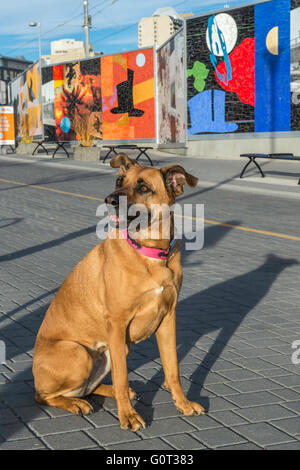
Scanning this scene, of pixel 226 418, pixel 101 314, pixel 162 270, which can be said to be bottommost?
pixel 226 418

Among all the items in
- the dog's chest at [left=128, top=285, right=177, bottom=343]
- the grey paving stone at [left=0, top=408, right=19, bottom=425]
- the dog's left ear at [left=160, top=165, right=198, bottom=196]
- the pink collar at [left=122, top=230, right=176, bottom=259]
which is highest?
the dog's left ear at [left=160, top=165, right=198, bottom=196]

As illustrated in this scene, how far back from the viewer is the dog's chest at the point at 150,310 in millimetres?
3586

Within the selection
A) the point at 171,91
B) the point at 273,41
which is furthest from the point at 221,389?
the point at 171,91

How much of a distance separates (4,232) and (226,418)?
749cm

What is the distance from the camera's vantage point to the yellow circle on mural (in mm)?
24922

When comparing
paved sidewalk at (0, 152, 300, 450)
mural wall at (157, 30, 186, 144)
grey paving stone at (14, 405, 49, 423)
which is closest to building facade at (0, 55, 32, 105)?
mural wall at (157, 30, 186, 144)

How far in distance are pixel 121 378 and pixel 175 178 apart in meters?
1.24

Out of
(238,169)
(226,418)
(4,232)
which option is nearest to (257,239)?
(4,232)

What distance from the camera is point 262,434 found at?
11.5 feet

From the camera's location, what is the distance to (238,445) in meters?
3.37

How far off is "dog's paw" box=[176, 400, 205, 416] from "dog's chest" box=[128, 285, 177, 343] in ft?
1.62

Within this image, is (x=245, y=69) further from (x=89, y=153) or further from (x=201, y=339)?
(x=201, y=339)

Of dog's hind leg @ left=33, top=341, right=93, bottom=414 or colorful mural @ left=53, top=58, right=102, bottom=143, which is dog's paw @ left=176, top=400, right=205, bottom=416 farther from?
colorful mural @ left=53, top=58, right=102, bottom=143

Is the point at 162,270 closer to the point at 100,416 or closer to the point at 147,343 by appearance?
the point at 100,416
